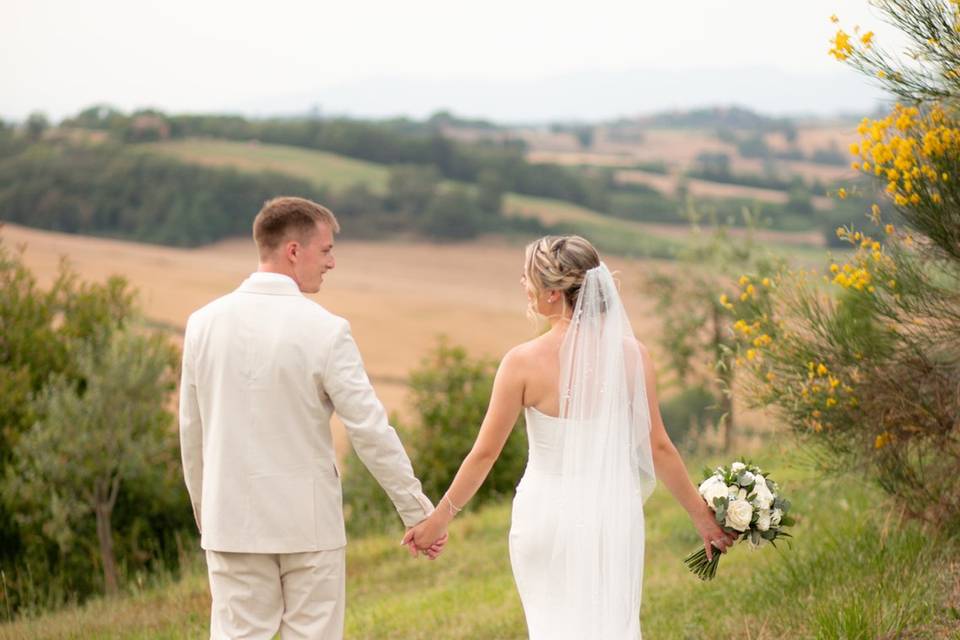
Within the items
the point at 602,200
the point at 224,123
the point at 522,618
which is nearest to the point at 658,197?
the point at 602,200

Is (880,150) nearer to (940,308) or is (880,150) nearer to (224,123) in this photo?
(940,308)

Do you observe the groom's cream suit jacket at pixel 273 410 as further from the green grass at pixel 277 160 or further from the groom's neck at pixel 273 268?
the green grass at pixel 277 160

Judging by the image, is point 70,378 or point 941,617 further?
point 70,378

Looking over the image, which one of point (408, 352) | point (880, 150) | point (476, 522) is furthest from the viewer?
point (408, 352)

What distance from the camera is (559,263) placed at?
4.61 metres

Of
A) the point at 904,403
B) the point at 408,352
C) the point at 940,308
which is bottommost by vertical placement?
the point at 408,352

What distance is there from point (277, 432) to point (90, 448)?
27.3 ft

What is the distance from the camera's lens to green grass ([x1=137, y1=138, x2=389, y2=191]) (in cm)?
7200

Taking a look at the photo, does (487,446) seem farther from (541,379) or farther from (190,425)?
(190,425)

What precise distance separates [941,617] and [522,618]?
2861 mm

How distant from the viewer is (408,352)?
48.4 m

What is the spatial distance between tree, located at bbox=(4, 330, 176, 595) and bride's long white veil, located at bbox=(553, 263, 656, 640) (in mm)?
8112

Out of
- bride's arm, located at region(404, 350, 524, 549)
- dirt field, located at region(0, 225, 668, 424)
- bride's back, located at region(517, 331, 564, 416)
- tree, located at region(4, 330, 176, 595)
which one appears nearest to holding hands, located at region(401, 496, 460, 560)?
bride's arm, located at region(404, 350, 524, 549)

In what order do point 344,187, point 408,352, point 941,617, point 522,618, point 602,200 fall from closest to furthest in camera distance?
1. point 941,617
2. point 522,618
3. point 408,352
4. point 344,187
5. point 602,200
